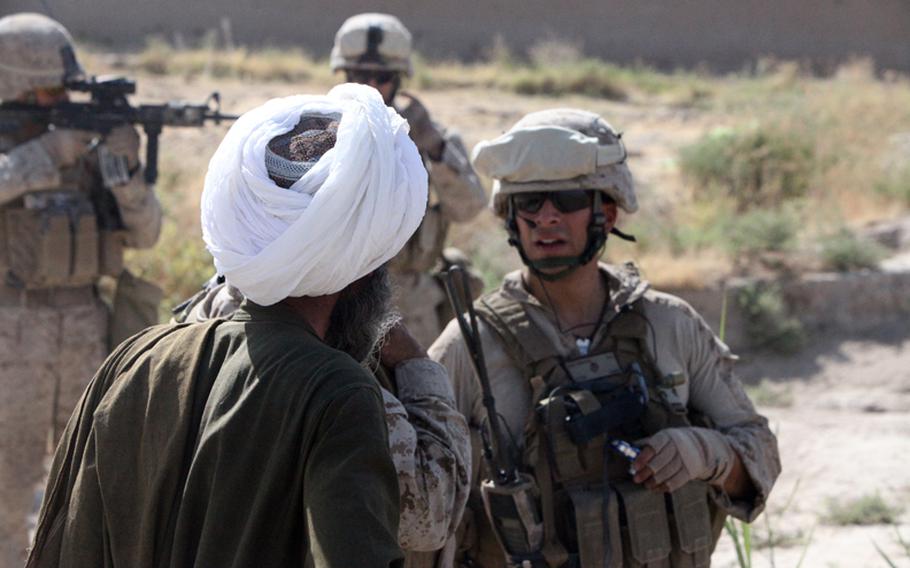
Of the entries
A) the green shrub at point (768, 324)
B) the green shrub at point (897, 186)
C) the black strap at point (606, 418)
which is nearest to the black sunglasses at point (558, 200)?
the black strap at point (606, 418)

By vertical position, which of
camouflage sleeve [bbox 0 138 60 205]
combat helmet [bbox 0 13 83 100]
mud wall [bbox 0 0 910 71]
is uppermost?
combat helmet [bbox 0 13 83 100]

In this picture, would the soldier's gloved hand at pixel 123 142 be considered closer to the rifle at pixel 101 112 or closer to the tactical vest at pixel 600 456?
the rifle at pixel 101 112

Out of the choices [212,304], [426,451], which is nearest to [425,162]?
[212,304]

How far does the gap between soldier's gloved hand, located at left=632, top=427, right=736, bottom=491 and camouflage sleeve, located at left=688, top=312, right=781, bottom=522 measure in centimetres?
15

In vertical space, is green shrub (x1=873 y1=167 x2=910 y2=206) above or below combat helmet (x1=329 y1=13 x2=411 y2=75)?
below

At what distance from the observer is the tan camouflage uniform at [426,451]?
216cm

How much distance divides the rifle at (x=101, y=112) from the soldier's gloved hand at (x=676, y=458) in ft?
8.96

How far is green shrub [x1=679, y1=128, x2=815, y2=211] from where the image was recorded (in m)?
11.8

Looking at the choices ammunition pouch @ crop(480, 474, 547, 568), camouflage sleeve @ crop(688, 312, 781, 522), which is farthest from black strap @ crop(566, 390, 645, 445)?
camouflage sleeve @ crop(688, 312, 781, 522)

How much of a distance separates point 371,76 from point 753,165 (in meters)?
7.23

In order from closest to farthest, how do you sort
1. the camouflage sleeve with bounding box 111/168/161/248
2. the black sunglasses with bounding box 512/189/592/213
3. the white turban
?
the white turban, the black sunglasses with bounding box 512/189/592/213, the camouflage sleeve with bounding box 111/168/161/248

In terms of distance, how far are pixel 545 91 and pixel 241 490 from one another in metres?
19.1

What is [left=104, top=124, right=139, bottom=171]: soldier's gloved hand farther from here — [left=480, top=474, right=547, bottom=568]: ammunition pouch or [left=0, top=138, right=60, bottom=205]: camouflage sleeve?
[left=480, top=474, right=547, bottom=568]: ammunition pouch

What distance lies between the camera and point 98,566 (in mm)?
1912
